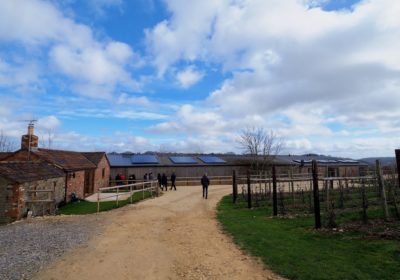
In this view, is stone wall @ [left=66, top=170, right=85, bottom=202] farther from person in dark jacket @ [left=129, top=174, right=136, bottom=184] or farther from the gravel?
person in dark jacket @ [left=129, top=174, right=136, bottom=184]

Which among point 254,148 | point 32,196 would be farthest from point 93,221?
point 254,148

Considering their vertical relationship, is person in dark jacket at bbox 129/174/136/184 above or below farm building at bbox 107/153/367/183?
below

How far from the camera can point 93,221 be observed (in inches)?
544

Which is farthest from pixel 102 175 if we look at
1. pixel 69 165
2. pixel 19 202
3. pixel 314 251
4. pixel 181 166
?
pixel 314 251

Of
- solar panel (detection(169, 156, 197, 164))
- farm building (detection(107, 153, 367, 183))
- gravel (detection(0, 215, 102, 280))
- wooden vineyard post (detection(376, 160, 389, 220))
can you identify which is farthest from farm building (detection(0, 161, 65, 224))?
solar panel (detection(169, 156, 197, 164))

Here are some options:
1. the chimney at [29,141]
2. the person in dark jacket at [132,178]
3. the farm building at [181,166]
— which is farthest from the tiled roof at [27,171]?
the farm building at [181,166]

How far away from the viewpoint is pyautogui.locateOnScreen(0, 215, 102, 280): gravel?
7398mm

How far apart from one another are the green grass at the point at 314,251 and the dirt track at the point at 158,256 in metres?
0.51

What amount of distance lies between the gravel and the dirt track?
467 millimetres

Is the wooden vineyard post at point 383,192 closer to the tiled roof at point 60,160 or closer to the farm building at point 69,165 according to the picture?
the farm building at point 69,165

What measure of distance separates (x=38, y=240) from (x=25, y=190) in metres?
6.29

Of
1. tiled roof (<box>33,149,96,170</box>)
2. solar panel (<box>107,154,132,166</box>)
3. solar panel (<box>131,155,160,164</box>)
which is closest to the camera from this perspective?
tiled roof (<box>33,149,96,170</box>)

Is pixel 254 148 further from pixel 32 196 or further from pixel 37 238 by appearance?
pixel 37 238

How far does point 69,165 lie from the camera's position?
76.2ft
